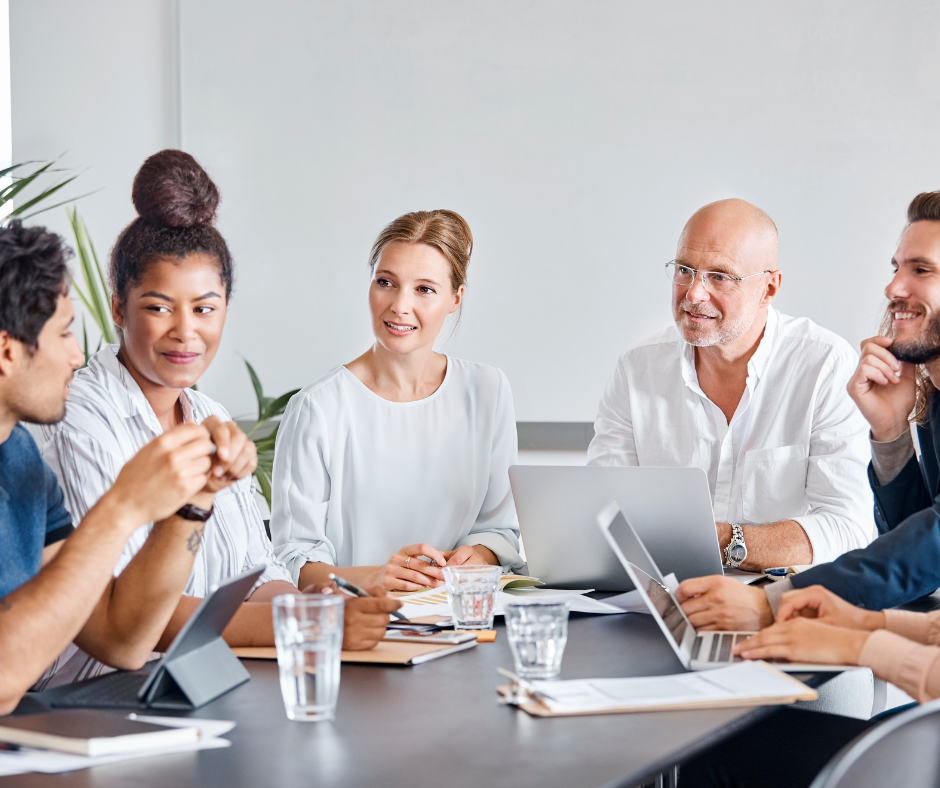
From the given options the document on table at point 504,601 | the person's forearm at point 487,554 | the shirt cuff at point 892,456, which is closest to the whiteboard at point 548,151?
the shirt cuff at point 892,456

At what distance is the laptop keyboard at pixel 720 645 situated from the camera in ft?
4.00

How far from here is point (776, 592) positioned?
1448 millimetres

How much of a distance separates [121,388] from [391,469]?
0.77 metres

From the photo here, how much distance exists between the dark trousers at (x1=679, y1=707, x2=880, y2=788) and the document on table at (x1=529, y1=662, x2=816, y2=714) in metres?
0.36

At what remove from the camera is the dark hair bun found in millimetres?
1734

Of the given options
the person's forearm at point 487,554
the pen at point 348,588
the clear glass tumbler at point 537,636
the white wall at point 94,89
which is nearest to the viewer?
the clear glass tumbler at point 537,636

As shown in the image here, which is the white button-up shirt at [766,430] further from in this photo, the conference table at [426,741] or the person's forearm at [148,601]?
the person's forearm at [148,601]

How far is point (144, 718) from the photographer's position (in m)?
1.01

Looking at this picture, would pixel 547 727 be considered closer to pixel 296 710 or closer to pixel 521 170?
pixel 296 710

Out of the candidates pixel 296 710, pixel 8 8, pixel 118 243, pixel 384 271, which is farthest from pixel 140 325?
pixel 8 8

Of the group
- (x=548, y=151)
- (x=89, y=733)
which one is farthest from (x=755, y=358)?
(x=89, y=733)

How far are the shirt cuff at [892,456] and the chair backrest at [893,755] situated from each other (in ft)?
4.05

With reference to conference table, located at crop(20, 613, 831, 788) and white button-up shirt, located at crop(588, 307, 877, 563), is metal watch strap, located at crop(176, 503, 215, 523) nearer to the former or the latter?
conference table, located at crop(20, 613, 831, 788)

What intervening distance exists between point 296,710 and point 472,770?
0.24 meters
